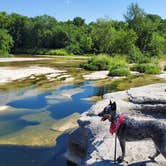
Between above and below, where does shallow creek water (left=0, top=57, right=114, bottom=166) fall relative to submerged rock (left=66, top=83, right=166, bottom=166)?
below

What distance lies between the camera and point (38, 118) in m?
15.8

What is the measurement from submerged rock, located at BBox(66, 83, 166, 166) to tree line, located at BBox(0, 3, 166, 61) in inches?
1452

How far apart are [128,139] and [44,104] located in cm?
1264

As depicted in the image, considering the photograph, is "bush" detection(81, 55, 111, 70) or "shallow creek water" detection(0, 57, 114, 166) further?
"bush" detection(81, 55, 111, 70)

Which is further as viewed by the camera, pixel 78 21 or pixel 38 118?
pixel 78 21

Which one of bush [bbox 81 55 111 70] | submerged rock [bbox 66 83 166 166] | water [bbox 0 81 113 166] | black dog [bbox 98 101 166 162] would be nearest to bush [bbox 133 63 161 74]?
bush [bbox 81 55 111 70]

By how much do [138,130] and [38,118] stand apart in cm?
964

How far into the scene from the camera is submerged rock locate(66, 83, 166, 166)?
7.40m

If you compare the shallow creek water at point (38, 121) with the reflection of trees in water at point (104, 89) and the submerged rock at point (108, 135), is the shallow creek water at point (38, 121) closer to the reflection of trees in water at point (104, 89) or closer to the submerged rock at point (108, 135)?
the reflection of trees in water at point (104, 89)

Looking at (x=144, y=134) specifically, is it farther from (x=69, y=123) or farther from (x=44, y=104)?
(x=44, y=104)

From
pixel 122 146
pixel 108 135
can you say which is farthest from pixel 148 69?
pixel 122 146

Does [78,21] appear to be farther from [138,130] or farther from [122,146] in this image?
[138,130]

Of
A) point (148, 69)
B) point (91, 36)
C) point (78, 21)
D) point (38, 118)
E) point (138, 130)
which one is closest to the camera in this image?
point (138, 130)

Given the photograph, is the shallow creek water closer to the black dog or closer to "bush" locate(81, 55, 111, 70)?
the black dog
